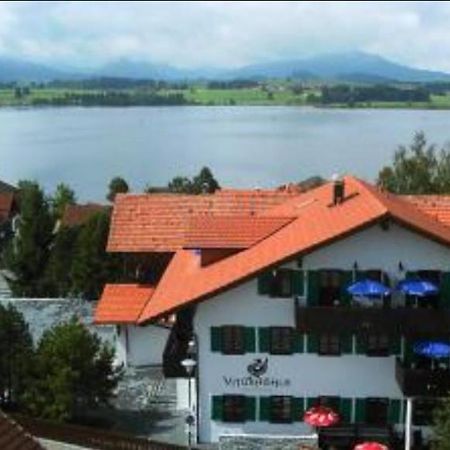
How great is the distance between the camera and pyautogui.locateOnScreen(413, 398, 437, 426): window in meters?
25.1

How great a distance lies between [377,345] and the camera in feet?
83.4

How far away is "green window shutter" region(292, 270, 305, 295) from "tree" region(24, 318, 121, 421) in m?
4.98

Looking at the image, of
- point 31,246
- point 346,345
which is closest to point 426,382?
point 346,345

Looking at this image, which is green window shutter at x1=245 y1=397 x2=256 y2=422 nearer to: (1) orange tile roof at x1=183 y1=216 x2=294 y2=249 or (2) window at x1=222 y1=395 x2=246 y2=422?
(2) window at x1=222 y1=395 x2=246 y2=422

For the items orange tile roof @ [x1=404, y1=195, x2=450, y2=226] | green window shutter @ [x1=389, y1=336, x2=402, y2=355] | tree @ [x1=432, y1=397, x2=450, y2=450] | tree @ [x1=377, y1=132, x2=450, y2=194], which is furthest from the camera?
tree @ [x1=377, y1=132, x2=450, y2=194]

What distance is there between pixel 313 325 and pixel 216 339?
2569 mm

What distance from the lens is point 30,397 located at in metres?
24.0

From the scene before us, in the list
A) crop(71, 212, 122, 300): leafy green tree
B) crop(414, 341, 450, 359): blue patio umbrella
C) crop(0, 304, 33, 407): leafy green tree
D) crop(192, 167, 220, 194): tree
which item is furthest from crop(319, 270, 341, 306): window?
crop(192, 167, 220, 194): tree

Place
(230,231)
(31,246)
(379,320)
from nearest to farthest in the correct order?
1. (379,320)
2. (230,231)
3. (31,246)

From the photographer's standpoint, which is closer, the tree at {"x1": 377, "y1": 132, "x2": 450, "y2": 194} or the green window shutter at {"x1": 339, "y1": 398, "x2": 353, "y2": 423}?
the green window shutter at {"x1": 339, "y1": 398, "x2": 353, "y2": 423}

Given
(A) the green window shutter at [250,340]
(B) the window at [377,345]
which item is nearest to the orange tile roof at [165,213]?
(A) the green window shutter at [250,340]

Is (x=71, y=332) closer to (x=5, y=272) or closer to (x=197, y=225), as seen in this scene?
(x=197, y=225)

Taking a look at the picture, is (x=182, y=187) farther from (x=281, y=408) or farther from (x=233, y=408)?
(x=281, y=408)

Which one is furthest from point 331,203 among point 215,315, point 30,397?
point 30,397
